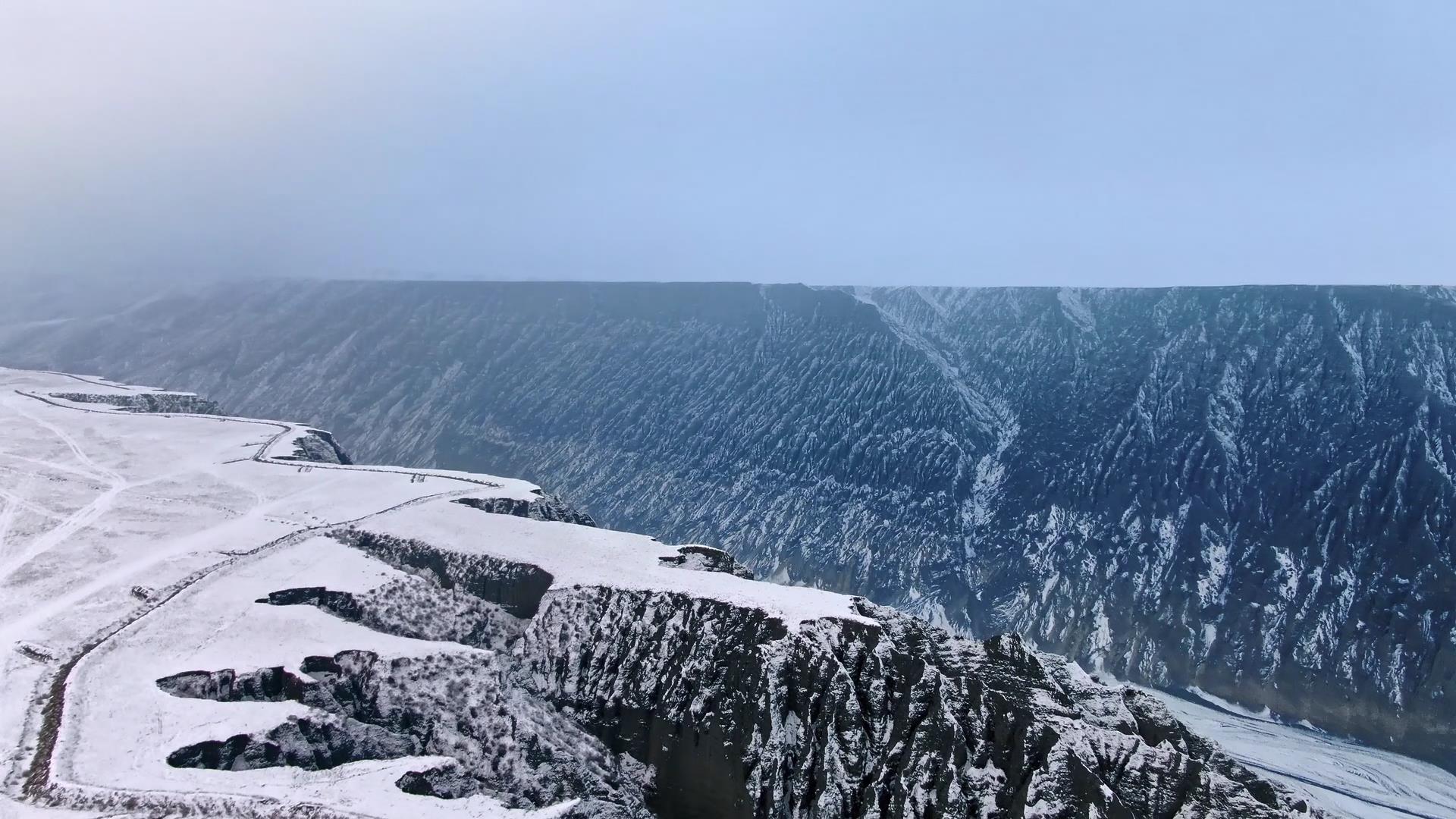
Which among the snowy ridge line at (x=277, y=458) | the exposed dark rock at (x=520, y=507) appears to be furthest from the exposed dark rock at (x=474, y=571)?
the snowy ridge line at (x=277, y=458)

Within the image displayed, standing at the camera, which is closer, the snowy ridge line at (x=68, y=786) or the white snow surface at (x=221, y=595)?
the snowy ridge line at (x=68, y=786)

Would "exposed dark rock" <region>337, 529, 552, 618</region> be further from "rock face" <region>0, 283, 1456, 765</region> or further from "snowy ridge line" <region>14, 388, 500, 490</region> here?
"rock face" <region>0, 283, 1456, 765</region>

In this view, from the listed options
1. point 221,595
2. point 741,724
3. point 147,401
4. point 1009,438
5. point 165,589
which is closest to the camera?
point 741,724

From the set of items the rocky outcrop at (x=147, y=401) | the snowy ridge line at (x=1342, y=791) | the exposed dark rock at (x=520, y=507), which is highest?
the rocky outcrop at (x=147, y=401)

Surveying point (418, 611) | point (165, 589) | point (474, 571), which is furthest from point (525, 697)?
point (165, 589)

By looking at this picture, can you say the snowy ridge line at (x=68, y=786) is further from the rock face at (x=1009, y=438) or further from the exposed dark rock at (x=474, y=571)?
the rock face at (x=1009, y=438)

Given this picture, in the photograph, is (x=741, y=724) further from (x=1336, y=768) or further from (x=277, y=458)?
(x=277, y=458)

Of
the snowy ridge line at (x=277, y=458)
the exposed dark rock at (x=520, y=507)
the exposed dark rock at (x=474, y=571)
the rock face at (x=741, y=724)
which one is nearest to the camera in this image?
the rock face at (x=741, y=724)
